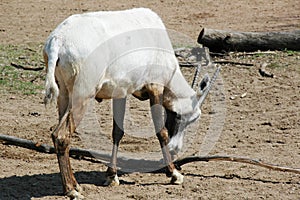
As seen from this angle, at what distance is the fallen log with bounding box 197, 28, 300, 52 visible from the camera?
11.7 meters

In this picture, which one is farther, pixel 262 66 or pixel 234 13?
pixel 234 13

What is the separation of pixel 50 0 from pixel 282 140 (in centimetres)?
1151

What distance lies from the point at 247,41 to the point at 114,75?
19.6 ft

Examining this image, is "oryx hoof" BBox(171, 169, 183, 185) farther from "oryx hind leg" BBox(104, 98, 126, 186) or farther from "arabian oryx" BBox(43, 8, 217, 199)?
"oryx hind leg" BBox(104, 98, 126, 186)

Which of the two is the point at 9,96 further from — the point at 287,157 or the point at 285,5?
the point at 285,5

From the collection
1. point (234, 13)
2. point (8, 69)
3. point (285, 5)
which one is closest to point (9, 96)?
point (8, 69)

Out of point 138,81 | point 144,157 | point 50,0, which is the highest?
point 138,81

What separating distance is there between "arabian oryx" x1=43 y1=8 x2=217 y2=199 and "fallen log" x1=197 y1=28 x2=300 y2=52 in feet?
14.7

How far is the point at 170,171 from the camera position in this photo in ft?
22.5

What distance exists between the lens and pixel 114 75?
246 inches

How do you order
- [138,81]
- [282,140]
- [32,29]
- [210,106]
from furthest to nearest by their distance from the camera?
1. [32,29]
2. [210,106]
3. [282,140]
4. [138,81]

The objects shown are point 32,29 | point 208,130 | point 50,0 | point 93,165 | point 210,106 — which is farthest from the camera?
point 50,0

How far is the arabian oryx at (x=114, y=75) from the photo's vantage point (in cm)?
598

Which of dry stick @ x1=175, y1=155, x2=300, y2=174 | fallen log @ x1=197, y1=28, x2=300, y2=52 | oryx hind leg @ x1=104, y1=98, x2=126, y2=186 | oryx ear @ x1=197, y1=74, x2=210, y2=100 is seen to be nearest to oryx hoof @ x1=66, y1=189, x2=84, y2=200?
oryx hind leg @ x1=104, y1=98, x2=126, y2=186
